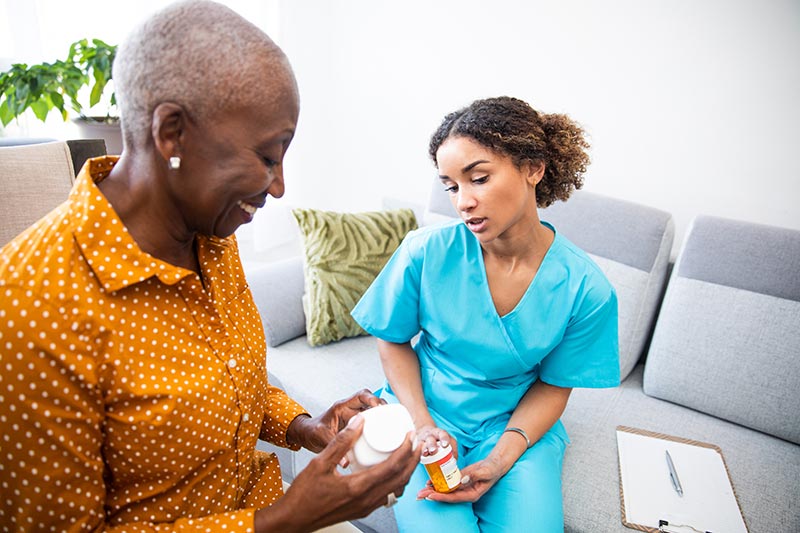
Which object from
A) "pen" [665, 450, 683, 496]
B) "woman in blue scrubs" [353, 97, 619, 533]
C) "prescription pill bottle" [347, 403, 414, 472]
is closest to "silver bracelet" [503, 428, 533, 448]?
"woman in blue scrubs" [353, 97, 619, 533]

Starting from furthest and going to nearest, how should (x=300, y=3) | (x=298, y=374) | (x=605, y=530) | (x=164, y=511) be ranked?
(x=300, y=3) → (x=298, y=374) → (x=605, y=530) → (x=164, y=511)

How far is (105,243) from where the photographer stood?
0.58 meters

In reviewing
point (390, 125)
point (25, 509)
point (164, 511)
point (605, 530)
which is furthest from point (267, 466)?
point (390, 125)

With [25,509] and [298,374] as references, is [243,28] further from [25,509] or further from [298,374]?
[298,374]

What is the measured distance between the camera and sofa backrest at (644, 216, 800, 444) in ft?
4.68

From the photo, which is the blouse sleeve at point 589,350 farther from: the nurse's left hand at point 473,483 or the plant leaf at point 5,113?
the plant leaf at point 5,113

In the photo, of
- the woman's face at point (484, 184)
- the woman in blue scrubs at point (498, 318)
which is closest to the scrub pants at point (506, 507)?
the woman in blue scrubs at point (498, 318)

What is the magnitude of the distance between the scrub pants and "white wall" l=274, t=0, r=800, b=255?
114 centimetres

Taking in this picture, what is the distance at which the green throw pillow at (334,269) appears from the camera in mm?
1663

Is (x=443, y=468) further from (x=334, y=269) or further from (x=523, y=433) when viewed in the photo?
(x=334, y=269)

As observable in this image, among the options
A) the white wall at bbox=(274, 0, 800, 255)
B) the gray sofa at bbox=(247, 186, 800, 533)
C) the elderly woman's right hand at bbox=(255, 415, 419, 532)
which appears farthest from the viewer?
the white wall at bbox=(274, 0, 800, 255)

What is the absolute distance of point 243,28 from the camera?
0.58m

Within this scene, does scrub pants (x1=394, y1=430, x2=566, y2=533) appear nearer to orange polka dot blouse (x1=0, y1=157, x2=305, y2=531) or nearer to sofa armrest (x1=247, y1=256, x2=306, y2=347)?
orange polka dot blouse (x1=0, y1=157, x2=305, y2=531)

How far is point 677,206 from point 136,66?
1.77 m
